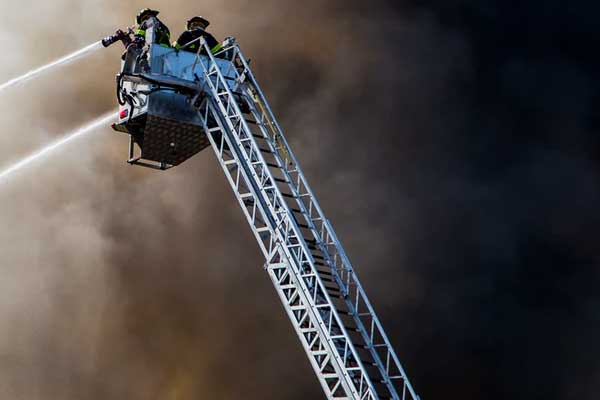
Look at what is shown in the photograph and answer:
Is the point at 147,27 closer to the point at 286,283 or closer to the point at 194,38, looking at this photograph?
the point at 194,38

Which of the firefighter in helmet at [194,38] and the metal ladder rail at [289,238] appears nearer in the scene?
the metal ladder rail at [289,238]

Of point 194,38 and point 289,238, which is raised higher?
point 194,38

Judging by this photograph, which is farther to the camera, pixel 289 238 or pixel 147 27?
pixel 147 27

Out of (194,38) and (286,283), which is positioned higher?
(194,38)

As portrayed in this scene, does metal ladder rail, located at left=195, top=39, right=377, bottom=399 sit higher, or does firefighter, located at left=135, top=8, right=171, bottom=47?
firefighter, located at left=135, top=8, right=171, bottom=47

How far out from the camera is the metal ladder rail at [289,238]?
23891 mm

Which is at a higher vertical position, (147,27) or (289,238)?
(147,27)

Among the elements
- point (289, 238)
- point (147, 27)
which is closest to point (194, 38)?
point (147, 27)

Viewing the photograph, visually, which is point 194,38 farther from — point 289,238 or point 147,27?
point 289,238

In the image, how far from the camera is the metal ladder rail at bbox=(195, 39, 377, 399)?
2389cm

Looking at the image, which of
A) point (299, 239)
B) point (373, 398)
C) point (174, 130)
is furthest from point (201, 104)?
point (373, 398)

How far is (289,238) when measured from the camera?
26.0m

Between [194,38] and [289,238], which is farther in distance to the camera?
[194,38]

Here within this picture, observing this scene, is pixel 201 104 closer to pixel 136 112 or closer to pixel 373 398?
pixel 136 112
